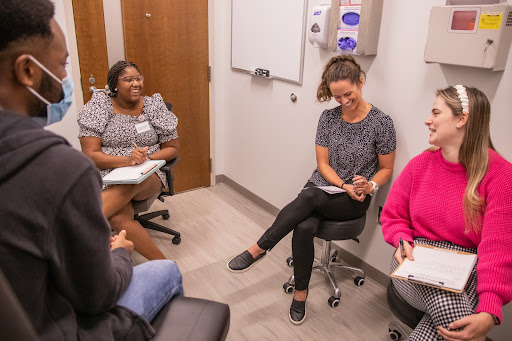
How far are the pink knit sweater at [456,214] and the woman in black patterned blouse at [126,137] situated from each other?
1429mm

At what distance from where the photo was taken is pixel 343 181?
218cm

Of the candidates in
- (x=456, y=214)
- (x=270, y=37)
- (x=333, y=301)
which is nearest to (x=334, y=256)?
(x=333, y=301)

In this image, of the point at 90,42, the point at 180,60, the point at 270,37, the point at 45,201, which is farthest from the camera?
the point at 180,60

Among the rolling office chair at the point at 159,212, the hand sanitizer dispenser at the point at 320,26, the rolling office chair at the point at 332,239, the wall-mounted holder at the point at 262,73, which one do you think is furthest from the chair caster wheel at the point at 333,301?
the wall-mounted holder at the point at 262,73

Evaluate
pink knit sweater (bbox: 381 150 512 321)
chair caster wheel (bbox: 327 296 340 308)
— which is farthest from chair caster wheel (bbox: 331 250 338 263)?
pink knit sweater (bbox: 381 150 512 321)

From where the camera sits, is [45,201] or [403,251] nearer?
[45,201]

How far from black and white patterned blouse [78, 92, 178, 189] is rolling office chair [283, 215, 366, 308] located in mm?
1081

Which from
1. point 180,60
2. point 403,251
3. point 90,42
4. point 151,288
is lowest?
point 403,251

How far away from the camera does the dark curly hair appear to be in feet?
2.51

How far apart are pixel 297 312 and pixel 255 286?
1.18 feet

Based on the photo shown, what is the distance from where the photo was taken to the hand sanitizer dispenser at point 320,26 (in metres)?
2.21

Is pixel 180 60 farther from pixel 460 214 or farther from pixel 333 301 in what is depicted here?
pixel 460 214

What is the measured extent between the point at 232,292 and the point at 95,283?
148 cm

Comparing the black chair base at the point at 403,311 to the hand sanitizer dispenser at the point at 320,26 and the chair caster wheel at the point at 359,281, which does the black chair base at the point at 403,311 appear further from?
the hand sanitizer dispenser at the point at 320,26
